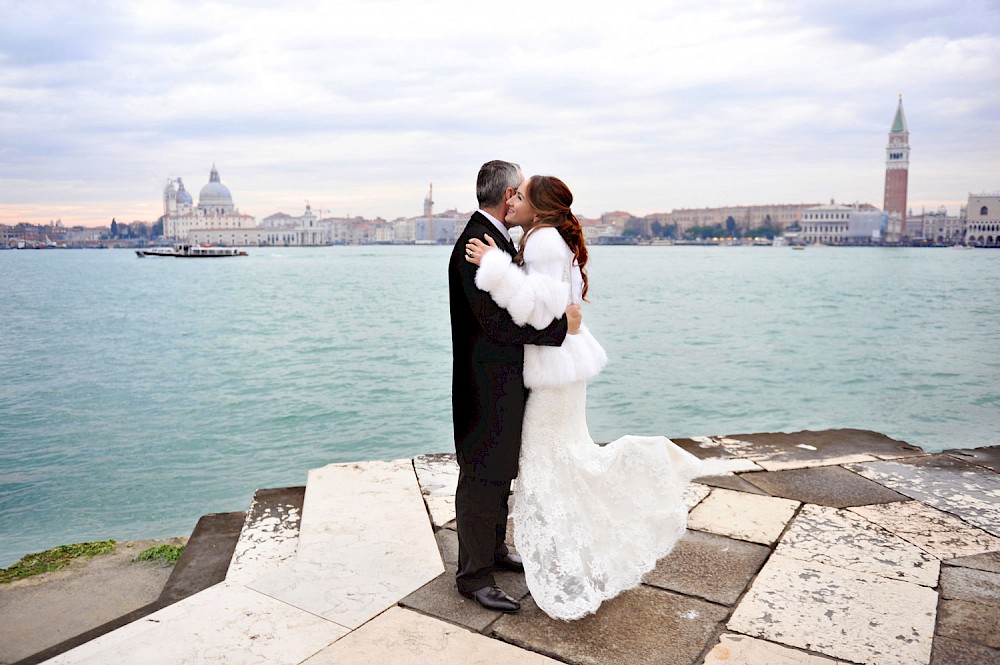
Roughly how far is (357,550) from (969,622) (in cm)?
210

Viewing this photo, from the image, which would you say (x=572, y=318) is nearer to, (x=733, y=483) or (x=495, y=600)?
(x=495, y=600)

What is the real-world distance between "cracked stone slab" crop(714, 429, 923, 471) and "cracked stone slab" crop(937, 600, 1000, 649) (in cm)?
157

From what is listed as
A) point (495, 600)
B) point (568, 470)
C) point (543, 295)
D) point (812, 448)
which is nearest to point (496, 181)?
point (543, 295)

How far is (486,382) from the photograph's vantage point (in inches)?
90.7

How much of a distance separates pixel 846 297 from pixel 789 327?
13760 millimetres

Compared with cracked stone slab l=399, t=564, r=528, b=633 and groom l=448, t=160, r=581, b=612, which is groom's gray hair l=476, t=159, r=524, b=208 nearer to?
groom l=448, t=160, r=581, b=612

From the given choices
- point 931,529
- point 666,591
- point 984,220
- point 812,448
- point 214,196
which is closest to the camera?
point 666,591

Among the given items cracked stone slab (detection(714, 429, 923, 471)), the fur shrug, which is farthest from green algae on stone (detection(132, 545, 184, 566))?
cracked stone slab (detection(714, 429, 923, 471))

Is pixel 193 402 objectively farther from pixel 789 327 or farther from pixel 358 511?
pixel 789 327

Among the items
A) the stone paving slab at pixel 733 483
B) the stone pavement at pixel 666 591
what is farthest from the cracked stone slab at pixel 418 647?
the stone paving slab at pixel 733 483

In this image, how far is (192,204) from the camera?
5778 inches

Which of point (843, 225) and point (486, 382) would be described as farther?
point (843, 225)

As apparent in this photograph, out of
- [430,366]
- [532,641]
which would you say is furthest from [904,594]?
[430,366]

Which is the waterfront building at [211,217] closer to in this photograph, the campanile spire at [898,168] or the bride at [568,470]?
the campanile spire at [898,168]
